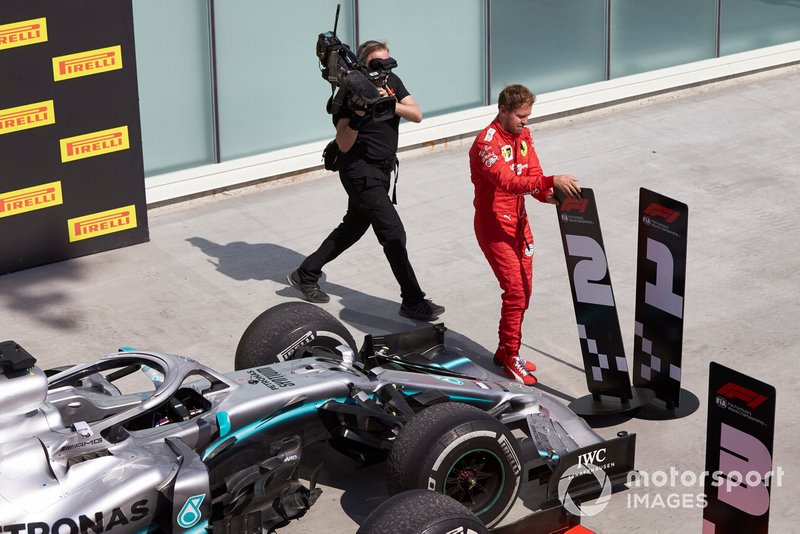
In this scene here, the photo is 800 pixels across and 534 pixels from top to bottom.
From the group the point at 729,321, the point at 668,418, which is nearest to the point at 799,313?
the point at 729,321

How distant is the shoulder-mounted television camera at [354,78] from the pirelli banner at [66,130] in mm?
2117

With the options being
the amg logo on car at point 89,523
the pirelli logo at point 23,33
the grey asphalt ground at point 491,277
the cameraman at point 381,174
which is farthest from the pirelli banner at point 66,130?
the amg logo on car at point 89,523

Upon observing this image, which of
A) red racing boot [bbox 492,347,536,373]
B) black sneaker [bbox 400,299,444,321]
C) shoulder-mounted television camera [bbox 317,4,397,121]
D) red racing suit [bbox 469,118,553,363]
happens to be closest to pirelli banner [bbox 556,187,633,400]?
red racing suit [bbox 469,118,553,363]

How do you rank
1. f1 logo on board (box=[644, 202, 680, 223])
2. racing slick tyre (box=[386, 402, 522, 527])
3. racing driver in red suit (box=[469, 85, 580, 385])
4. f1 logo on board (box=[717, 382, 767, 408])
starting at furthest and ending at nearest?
racing driver in red suit (box=[469, 85, 580, 385]) < f1 logo on board (box=[644, 202, 680, 223]) < racing slick tyre (box=[386, 402, 522, 527]) < f1 logo on board (box=[717, 382, 767, 408])

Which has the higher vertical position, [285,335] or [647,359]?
[285,335]

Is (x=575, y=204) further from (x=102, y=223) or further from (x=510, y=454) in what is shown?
(x=102, y=223)

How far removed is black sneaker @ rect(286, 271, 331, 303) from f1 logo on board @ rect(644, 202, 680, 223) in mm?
2782

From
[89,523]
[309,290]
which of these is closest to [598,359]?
[309,290]

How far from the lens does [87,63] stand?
949 centimetres

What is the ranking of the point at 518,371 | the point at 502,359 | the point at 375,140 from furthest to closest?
the point at 375,140 → the point at 502,359 → the point at 518,371

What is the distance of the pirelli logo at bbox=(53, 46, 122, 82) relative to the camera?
939cm

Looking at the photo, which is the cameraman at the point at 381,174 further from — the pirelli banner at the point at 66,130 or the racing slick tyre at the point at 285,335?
the pirelli banner at the point at 66,130

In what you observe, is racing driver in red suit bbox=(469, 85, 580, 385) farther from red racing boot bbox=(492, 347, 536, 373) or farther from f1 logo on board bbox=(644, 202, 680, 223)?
f1 logo on board bbox=(644, 202, 680, 223)

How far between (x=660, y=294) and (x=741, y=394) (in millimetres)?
2184
